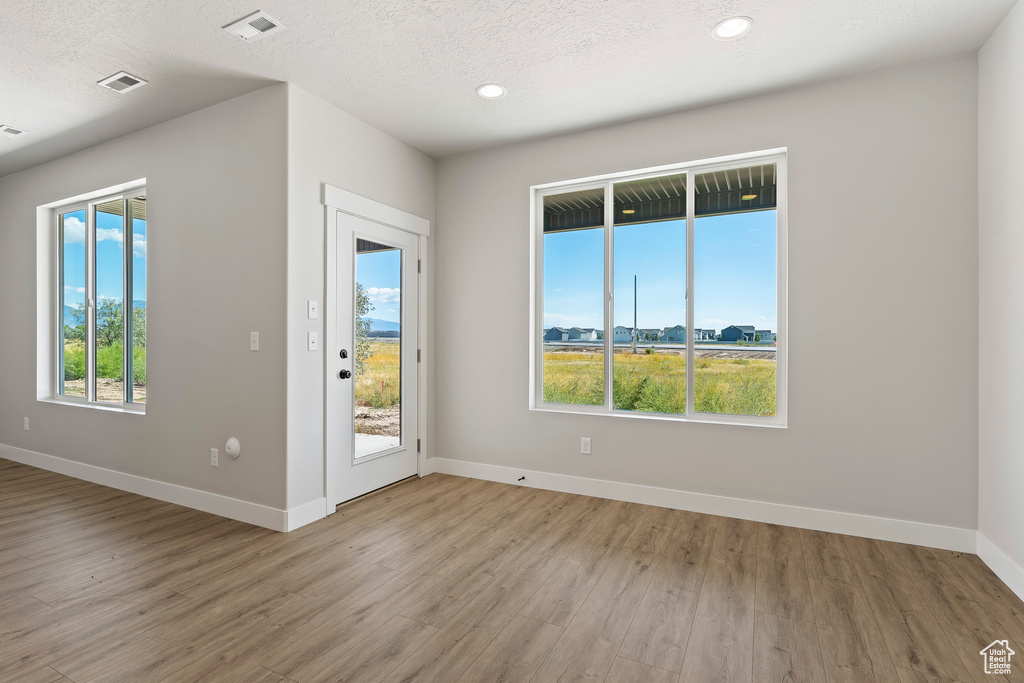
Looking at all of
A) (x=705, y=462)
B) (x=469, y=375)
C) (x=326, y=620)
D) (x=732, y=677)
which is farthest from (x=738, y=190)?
(x=326, y=620)

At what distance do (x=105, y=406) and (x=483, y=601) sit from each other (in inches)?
156

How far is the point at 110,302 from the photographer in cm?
434

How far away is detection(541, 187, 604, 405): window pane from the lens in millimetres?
3963

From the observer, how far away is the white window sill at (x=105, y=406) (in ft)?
13.1

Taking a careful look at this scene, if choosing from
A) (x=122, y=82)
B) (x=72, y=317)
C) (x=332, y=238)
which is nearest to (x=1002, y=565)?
(x=332, y=238)

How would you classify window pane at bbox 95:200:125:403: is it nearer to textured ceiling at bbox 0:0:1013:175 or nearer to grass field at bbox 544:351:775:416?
textured ceiling at bbox 0:0:1013:175

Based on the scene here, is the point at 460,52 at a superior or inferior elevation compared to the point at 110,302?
superior

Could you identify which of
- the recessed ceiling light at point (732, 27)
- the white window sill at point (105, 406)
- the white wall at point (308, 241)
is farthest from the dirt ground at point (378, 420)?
the recessed ceiling light at point (732, 27)

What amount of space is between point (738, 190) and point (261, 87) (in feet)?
10.9

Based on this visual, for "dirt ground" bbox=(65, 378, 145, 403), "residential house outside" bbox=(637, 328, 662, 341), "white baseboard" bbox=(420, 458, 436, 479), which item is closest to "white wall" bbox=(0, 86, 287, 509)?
"dirt ground" bbox=(65, 378, 145, 403)

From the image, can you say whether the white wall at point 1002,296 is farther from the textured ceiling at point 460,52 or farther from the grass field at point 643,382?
the grass field at point 643,382

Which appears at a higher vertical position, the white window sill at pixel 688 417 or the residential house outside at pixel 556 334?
the residential house outside at pixel 556 334

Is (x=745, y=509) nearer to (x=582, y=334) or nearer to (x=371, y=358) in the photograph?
(x=582, y=334)

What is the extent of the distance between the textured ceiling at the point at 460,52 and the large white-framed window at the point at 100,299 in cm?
92
